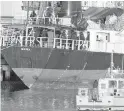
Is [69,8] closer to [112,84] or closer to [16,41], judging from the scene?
[16,41]

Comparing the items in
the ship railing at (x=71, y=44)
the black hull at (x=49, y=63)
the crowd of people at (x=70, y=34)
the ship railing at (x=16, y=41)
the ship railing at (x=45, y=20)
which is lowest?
the black hull at (x=49, y=63)

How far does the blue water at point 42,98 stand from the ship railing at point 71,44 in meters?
4.45

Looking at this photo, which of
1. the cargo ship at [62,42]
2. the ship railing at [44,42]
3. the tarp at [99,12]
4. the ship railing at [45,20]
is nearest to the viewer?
the cargo ship at [62,42]

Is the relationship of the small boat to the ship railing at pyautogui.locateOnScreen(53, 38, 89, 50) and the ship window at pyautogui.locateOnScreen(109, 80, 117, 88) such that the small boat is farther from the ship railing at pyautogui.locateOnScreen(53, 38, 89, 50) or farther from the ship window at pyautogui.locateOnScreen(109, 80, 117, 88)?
the ship railing at pyautogui.locateOnScreen(53, 38, 89, 50)

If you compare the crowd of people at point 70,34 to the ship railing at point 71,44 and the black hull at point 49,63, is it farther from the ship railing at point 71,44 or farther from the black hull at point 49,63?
the black hull at point 49,63

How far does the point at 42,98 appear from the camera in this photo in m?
52.8

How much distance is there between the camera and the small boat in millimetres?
40875

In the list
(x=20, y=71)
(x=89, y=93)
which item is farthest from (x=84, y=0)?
(x=89, y=93)

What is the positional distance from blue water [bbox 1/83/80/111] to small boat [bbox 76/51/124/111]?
3176 millimetres

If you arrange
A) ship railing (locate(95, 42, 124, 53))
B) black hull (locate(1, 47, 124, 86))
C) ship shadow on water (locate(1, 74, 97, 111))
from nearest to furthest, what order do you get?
ship shadow on water (locate(1, 74, 97, 111))
black hull (locate(1, 47, 124, 86))
ship railing (locate(95, 42, 124, 53))

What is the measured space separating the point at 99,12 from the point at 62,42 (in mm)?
9584

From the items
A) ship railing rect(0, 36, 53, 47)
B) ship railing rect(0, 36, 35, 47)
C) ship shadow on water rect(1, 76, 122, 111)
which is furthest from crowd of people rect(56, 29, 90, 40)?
ship shadow on water rect(1, 76, 122, 111)

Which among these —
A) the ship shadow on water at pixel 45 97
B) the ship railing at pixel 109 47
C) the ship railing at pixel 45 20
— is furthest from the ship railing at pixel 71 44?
the ship shadow on water at pixel 45 97

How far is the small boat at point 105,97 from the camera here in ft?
134
